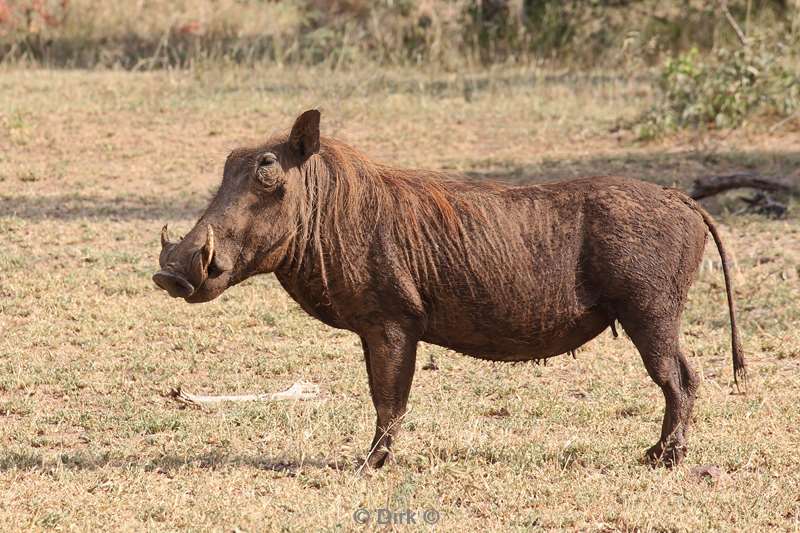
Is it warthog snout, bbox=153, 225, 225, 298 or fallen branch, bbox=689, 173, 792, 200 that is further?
fallen branch, bbox=689, 173, 792, 200

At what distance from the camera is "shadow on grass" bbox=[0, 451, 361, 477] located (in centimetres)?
505

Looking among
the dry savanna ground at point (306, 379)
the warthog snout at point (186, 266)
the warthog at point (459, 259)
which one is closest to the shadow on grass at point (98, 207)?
the dry savanna ground at point (306, 379)

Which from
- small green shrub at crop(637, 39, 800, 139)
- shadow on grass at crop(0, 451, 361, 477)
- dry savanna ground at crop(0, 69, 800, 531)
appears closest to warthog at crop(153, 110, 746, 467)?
shadow on grass at crop(0, 451, 361, 477)

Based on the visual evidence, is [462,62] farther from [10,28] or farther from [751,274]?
[751,274]

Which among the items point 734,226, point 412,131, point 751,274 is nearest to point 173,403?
point 751,274

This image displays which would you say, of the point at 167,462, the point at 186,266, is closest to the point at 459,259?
the point at 186,266

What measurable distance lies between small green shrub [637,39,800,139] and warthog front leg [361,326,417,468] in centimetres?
774

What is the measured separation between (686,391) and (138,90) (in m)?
9.93

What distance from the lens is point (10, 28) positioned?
620 inches

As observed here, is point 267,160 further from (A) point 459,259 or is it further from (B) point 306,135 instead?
(A) point 459,259

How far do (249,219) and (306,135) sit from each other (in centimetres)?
39

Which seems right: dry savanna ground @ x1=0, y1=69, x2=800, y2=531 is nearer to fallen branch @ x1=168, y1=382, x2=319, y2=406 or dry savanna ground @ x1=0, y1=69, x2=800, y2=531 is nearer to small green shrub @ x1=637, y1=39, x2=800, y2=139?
fallen branch @ x1=168, y1=382, x2=319, y2=406

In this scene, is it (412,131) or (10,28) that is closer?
(412,131)

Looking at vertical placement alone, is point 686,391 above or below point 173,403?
above
